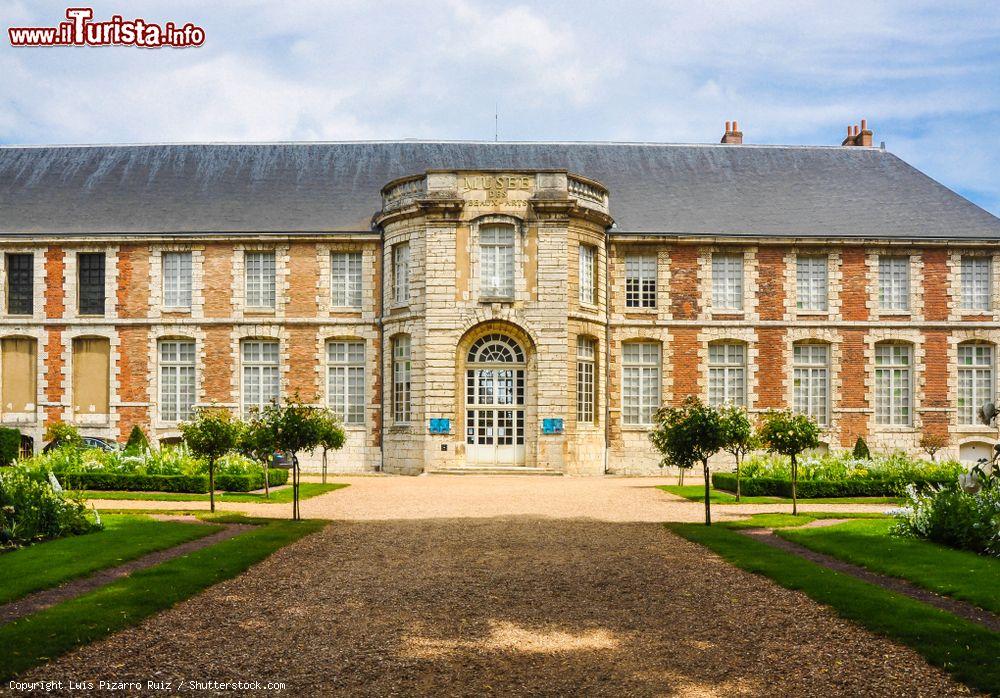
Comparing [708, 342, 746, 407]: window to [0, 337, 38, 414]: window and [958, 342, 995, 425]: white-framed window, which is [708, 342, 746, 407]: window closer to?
[958, 342, 995, 425]: white-framed window

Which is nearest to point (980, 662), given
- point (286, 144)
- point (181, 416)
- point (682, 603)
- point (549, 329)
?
point (682, 603)

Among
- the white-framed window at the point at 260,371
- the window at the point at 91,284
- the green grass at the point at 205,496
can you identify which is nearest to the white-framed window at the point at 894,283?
the green grass at the point at 205,496

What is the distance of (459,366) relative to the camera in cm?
2238

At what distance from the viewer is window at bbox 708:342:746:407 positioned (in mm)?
24891

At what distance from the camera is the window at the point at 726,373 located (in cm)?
2489

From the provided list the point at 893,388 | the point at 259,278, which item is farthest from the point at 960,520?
the point at 259,278

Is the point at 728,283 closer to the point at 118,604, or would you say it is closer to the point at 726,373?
the point at 726,373

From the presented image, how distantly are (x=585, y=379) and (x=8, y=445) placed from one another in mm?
14332

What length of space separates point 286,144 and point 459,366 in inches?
424

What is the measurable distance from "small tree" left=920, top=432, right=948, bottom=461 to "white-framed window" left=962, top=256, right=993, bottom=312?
3670 millimetres

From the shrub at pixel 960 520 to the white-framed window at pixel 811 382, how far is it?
538 inches

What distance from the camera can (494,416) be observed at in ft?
74.0

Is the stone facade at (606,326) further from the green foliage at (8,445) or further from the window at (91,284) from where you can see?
the green foliage at (8,445)

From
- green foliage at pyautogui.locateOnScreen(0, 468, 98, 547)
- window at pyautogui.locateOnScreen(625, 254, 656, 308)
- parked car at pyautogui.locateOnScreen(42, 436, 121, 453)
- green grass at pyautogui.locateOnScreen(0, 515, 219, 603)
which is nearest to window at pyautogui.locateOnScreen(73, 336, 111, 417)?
parked car at pyautogui.locateOnScreen(42, 436, 121, 453)
